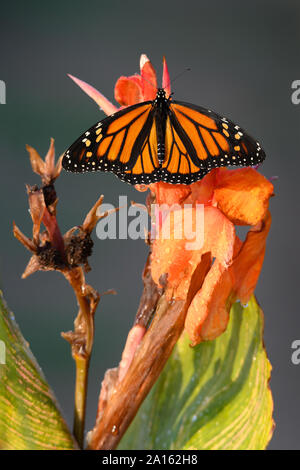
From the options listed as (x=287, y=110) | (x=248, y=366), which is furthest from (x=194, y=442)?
(x=287, y=110)

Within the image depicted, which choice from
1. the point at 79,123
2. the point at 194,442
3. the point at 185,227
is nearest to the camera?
the point at 185,227

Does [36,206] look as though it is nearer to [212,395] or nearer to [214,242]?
[214,242]

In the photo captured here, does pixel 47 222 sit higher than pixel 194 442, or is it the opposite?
pixel 47 222

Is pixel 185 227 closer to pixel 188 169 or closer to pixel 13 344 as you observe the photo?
pixel 188 169

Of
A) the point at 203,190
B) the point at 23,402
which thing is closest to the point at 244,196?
the point at 203,190

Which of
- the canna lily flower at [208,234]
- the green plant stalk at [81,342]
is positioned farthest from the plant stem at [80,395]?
the canna lily flower at [208,234]

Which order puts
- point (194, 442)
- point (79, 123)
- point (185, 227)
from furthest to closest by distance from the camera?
point (79, 123)
point (194, 442)
point (185, 227)

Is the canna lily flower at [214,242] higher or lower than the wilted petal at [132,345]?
higher

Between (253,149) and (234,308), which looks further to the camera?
(234,308)

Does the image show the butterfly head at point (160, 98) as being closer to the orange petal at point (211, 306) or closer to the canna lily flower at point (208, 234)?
the canna lily flower at point (208, 234)
